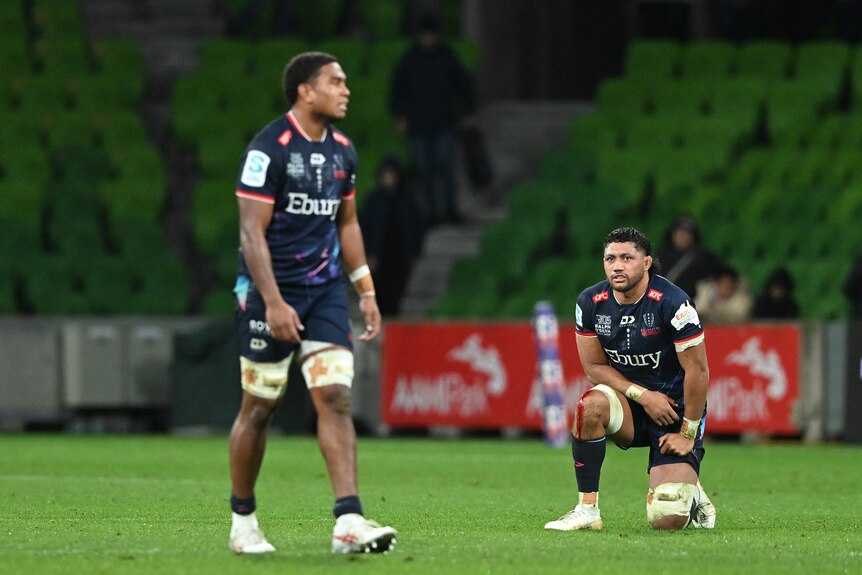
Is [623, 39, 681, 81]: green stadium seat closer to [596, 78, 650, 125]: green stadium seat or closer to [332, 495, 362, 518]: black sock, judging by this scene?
[596, 78, 650, 125]: green stadium seat

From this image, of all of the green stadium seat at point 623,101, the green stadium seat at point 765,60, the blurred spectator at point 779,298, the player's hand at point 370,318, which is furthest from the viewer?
the green stadium seat at point 623,101

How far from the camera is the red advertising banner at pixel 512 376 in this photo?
18.0m

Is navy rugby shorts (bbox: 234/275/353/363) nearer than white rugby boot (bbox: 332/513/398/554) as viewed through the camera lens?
No

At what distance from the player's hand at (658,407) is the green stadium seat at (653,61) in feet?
45.2

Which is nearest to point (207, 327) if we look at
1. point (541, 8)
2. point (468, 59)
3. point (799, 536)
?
point (468, 59)

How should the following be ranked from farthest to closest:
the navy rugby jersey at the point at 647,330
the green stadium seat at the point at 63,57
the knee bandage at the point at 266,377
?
the green stadium seat at the point at 63,57 → the navy rugby jersey at the point at 647,330 → the knee bandage at the point at 266,377

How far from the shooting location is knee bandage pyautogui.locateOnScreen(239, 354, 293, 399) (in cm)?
759

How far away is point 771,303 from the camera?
18.5 meters

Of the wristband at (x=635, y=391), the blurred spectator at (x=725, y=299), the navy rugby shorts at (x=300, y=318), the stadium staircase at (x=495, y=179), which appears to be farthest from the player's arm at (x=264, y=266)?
the stadium staircase at (x=495, y=179)

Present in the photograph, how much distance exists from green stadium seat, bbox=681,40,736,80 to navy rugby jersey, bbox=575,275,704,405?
13.3 metres

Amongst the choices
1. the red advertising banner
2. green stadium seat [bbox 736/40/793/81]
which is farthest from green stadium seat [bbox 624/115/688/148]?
the red advertising banner

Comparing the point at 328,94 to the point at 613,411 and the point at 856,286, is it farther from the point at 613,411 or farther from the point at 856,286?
the point at 856,286

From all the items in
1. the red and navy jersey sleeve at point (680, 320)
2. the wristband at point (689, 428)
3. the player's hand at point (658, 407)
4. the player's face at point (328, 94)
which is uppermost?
the player's face at point (328, 94)

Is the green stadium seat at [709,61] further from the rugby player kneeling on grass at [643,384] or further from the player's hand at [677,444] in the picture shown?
the player's hand at [677,444]
